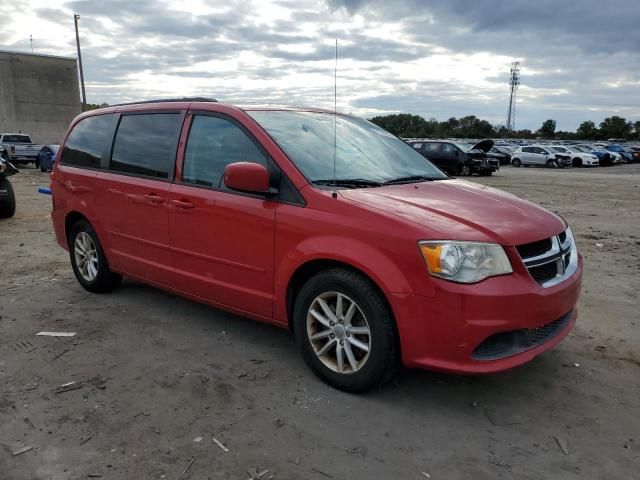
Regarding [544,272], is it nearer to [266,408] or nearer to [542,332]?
[542,332]

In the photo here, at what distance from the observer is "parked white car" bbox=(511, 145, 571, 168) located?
35375 millimetres

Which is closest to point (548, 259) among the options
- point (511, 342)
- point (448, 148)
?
point (511, 342)

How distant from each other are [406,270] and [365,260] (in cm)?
25

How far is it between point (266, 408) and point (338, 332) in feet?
2.01

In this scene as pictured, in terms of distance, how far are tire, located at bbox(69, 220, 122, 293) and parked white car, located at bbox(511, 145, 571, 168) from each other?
34583 mm

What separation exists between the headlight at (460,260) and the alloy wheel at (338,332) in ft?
1.79

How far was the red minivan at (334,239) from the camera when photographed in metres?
3.00

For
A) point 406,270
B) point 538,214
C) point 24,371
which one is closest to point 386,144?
point 538,214

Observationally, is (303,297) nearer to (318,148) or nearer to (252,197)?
(252,197)

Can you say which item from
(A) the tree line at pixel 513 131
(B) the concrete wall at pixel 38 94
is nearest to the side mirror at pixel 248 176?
(B) the concrete wall at pixel 38 94

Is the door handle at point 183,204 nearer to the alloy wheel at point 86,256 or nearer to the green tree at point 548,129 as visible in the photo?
the alloy wheel at point 86,256

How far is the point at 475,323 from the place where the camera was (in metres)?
2.92

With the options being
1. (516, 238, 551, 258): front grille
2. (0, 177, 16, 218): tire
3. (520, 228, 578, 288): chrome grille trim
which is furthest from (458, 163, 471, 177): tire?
(516, 238, 551, 258): front grille

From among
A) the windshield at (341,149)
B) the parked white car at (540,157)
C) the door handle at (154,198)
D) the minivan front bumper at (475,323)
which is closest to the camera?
the minivan front bumper at (475,323)
